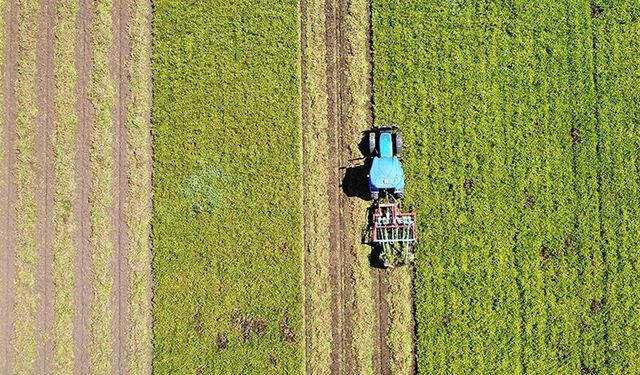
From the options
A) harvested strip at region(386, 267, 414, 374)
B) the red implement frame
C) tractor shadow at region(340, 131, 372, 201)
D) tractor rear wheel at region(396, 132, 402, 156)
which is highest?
tractor rear wheel at region(396, 132, 402, 156)

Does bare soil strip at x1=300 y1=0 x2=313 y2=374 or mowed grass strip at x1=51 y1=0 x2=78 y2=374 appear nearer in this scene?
bare soil strip at x1=300 y1=0 x2=313 y2=374

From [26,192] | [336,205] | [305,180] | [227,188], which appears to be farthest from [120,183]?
[336,205]

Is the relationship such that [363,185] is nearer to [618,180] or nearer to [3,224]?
[618,180]

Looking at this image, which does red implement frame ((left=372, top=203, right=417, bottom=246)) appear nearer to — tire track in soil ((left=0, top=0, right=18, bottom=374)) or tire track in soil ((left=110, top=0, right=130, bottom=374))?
tire track in soil ((left=110, top=0, right=130, bottom=374))

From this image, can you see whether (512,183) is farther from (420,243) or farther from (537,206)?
(420,243)

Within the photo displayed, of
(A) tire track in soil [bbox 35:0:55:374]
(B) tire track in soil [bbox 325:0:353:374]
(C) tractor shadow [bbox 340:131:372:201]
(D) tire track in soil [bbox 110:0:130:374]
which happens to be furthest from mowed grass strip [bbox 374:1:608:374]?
(A) tire track in soil [bbox 35:0:55:374]

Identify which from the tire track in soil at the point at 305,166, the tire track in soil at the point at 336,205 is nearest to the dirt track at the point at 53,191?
the tire track in soil at the point at 305,166
